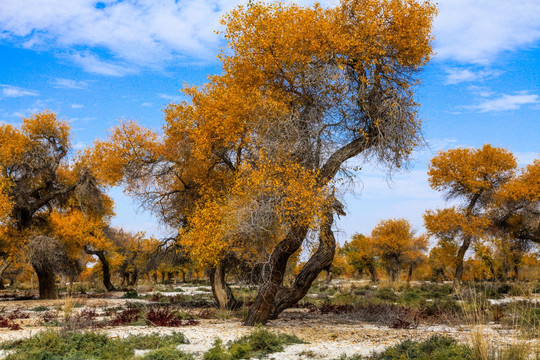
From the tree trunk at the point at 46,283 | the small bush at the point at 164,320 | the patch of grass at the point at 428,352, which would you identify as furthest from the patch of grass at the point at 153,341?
the tree trunk at the point at 46,283

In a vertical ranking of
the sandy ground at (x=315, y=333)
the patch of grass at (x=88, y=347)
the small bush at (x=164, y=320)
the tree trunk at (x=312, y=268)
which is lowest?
the sandy ground at (x=315, y=333)

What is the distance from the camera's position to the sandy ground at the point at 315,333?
893cm

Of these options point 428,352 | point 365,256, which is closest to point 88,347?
point 428,352

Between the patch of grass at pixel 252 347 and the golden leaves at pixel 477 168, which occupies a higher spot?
the golden leaves at pixel 477 168

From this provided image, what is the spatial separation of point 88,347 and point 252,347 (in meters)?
3.20

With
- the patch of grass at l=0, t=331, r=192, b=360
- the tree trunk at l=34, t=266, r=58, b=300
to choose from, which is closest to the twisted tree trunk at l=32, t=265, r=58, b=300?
the tree trunk at l=34, t=266, r=58, b=300

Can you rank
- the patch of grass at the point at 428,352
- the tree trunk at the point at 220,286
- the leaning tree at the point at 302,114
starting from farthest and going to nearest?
the tree trunk at the point at 220,286 < the leaning tree at the point at 302,114 < the patch of grass at the point at 428,352

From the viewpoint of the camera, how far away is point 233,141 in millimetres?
13977

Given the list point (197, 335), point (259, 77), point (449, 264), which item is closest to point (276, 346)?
point (197, 335)

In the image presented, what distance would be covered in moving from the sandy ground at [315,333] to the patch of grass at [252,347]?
0.26 metres

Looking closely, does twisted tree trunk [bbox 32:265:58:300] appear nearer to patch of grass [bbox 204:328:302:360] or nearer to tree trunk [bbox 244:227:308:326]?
tree trunk [bbox 244:227:308:326]

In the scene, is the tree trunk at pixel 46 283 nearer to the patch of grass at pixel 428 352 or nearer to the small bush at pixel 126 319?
the small bush at pixel 126 319

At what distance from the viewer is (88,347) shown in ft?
29.1

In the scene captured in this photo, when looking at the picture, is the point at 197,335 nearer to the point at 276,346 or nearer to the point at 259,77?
the point at 276,346
